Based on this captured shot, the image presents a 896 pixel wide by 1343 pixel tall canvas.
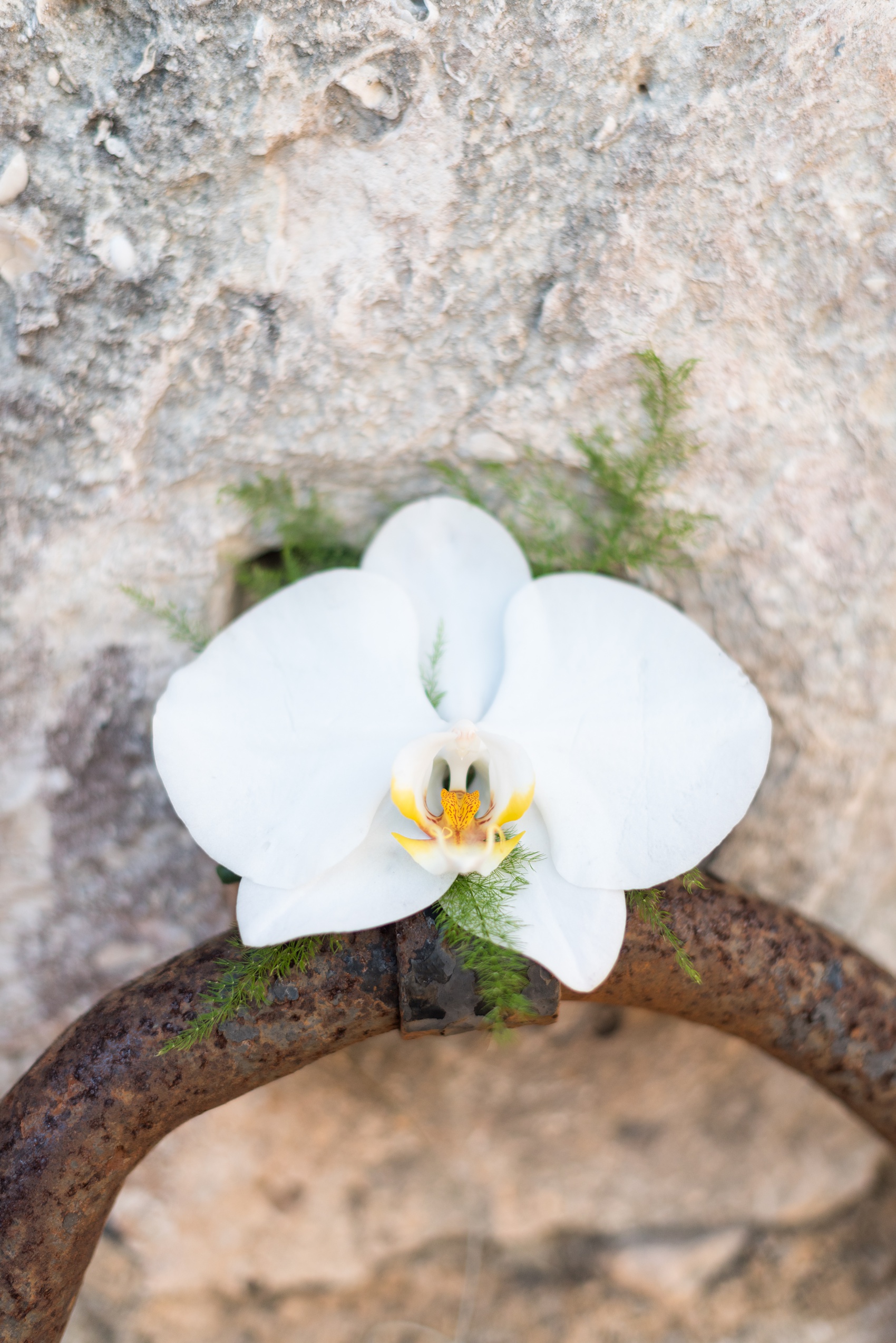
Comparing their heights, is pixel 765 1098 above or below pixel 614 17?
below

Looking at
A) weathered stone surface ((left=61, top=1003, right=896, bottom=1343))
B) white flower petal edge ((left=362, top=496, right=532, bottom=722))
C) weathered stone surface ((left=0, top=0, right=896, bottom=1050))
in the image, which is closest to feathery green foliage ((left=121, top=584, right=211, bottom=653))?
weathered stone surface ((left=0, top=0, right=896, bottom=1050))

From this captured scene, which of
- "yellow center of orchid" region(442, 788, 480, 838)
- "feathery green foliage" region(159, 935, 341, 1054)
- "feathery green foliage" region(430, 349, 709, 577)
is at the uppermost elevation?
"feathery green foliage" region(430, 349, 709, 577)

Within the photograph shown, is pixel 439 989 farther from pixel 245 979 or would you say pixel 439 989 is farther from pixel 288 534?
pixel 288 534

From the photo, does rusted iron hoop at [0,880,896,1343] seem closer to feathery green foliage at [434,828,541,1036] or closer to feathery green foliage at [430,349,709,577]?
feathery green foliage at [434,828,541,1036]

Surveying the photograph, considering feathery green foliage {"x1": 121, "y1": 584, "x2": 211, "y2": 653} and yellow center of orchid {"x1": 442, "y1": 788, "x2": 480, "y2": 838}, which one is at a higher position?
yellow center of orchid {"x1": 442, "y1": 788, "x2": 480, "y2": 838}

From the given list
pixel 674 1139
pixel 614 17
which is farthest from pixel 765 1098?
pixel 614 17

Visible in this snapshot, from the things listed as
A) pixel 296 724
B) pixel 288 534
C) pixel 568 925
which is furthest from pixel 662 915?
pixel 288 534

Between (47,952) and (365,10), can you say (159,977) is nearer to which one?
(47,952)

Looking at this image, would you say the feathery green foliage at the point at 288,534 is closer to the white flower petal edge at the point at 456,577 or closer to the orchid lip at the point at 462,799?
the white flower petal edge at the point at 456,577

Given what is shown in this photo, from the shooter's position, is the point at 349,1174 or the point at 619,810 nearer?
the point at 619,810
